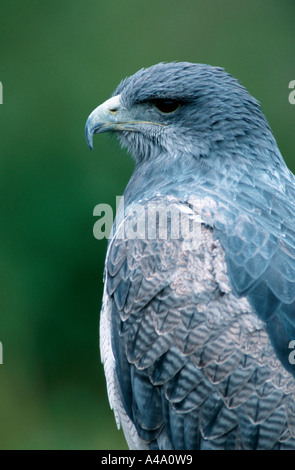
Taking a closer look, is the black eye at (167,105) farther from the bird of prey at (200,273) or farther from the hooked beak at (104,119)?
the hooked beak at (104,119)

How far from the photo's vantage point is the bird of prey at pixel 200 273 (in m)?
3.41

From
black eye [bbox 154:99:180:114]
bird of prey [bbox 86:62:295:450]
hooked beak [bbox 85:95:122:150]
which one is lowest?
bird of prey [bbox 86:62:295:450]

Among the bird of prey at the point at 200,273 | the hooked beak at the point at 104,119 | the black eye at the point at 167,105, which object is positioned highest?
the black eye at the point at 167,105

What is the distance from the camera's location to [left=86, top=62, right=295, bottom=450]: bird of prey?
341 centimetres

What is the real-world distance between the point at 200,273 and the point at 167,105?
112cm

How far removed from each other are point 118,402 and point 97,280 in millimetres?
2671

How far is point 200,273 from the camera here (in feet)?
11.5
